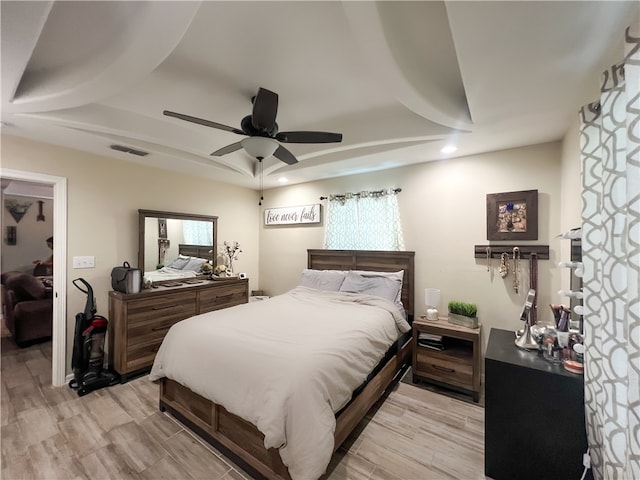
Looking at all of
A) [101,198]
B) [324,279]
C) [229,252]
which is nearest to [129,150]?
[101,198]

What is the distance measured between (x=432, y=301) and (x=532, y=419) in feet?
4.77

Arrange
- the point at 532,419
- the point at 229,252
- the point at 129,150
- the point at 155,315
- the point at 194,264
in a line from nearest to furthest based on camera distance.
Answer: the point at 532,419 < the point at 129,150 < the point at 155,315 < the point at 194,264 < the point at 229,252

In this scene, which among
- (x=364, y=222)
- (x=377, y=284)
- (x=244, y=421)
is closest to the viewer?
(x=244, y=421)

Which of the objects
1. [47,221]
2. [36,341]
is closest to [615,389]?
[36,341]

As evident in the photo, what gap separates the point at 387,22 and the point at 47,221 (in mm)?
7645

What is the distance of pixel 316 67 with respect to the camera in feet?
6.07

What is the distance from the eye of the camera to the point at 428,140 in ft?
8.48

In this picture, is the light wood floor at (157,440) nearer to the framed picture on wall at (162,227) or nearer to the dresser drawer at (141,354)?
the dresser drawer at (141,354)

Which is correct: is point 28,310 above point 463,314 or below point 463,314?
below

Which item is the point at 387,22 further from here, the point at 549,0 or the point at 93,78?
the point at 93,78

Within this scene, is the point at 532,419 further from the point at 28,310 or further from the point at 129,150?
the point at 28,310

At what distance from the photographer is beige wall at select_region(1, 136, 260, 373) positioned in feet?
8.79

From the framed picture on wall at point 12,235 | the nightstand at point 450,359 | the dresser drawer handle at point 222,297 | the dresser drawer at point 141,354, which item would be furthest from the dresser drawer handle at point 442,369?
the framed picture on wall at point 12,235

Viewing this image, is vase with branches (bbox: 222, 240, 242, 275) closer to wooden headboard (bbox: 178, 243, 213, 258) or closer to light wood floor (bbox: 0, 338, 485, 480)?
wooden headboard (bbox: 178, 243, 213, 258)
